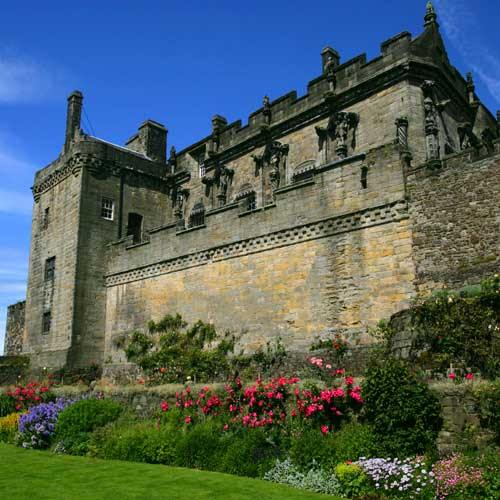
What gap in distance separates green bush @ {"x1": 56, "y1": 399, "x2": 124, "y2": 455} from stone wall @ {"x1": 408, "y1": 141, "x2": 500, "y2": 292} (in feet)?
28.7

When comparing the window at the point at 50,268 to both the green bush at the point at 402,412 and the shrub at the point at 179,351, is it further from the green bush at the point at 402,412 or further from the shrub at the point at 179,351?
the green bush at the point at 402,412

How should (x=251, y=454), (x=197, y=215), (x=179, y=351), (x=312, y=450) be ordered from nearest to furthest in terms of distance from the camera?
(x=312, y=450), (x=251, y=454), (x=179, y=351), (x=197, y=215)

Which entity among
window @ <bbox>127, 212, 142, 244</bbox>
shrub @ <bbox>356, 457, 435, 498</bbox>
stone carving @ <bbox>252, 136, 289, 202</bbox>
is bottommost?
shrub @ <bbox>356, 457, 435, 498</bbox>

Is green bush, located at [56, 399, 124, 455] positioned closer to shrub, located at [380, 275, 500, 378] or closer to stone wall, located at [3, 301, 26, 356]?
shrub, located at [380, 275, 500, 378]

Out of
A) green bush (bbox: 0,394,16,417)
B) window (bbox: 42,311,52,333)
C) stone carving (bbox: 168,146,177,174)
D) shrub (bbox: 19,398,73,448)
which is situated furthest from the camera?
stone carving (bbox: 168,146,177,174)

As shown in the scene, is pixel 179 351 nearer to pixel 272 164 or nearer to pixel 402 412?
pixel 272 164

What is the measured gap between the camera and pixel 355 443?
10438 mm

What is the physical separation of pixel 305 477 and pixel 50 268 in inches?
819

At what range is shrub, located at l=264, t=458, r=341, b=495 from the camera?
9.71 m

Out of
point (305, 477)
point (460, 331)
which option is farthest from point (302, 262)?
point (305, 477)

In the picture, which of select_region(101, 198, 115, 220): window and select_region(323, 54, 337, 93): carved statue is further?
select_region(101, 198, 115, 220): window

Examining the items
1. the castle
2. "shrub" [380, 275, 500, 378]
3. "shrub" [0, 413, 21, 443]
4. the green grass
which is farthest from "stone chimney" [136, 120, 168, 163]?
the green grass

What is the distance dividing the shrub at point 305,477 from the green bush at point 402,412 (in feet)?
3.44

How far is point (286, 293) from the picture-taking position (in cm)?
1891
